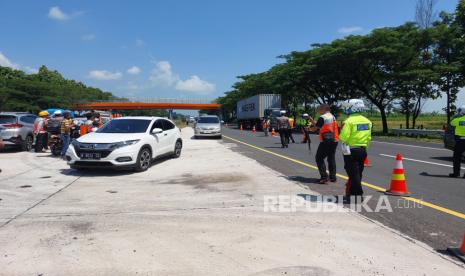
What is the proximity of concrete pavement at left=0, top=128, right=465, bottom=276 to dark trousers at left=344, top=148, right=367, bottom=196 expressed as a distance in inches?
31.1

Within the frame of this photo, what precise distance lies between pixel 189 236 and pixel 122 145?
18.6 ft

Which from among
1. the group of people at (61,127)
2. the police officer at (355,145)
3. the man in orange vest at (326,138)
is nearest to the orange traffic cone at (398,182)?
the police officer at (355,145)

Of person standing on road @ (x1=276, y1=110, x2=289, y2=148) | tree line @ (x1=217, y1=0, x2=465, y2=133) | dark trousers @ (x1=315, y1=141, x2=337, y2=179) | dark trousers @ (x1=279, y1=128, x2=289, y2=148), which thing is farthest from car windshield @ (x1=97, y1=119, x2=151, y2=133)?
tree line @ (x1=217, y1=0, x2=465, y2=133)

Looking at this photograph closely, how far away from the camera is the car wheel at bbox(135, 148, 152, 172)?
34.3ft

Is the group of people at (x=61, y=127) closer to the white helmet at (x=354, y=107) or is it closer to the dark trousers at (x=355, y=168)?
the white helmet at (x=354, y=107)

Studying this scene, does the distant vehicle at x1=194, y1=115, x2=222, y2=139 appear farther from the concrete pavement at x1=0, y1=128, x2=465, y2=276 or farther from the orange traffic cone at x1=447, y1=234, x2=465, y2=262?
the orange traffic cone at x1=447, y1=234, x2=465, y2=262

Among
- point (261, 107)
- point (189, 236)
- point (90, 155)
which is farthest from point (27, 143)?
point (261, 107)

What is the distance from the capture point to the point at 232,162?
1252 cm

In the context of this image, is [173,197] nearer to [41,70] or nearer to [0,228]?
[0,228]

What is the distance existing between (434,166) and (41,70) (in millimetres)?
108590

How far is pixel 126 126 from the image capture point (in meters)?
11.6

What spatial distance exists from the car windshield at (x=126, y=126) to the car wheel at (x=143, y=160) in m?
0.74

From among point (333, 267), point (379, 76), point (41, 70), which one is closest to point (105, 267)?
point (333, 267)

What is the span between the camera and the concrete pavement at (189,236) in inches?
160
